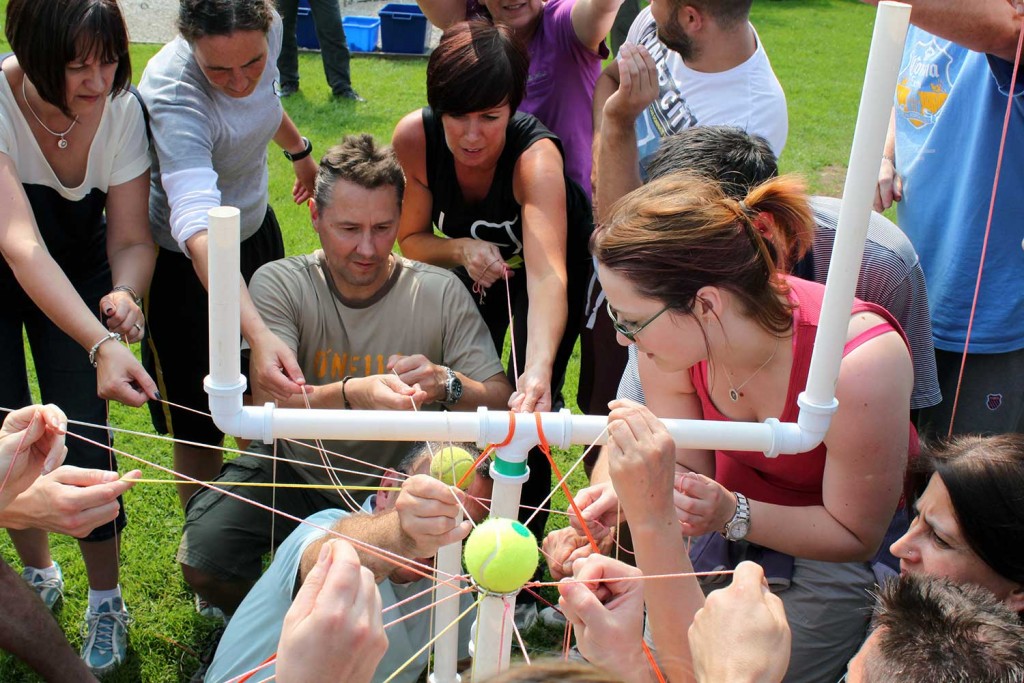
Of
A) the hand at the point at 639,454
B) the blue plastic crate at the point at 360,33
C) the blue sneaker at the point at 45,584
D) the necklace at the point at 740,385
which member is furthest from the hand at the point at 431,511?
the blue plastic crate at the point at 360,33

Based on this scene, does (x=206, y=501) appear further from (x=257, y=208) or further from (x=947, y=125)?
(x=947, y=125)

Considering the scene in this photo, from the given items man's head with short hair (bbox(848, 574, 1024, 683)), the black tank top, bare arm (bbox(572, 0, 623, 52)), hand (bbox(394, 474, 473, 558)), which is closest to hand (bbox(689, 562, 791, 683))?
man's head with short hair (bbox(848, 574, 1024, 683))

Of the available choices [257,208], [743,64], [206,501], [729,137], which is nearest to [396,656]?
[206,501]

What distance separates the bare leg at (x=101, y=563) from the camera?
8.66 ft

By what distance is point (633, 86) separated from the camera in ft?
8.22

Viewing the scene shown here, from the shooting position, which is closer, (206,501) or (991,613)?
(991,613)

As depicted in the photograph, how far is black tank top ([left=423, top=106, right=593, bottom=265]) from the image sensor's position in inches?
108

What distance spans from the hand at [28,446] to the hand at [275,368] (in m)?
0.70

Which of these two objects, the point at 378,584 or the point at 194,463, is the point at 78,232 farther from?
the point at 378,584

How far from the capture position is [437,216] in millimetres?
2906

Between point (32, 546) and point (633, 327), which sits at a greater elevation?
point (633, 327)

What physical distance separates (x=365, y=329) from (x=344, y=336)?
62 millimetres

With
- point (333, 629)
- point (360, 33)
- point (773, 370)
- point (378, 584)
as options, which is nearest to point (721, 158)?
point (773, 370)

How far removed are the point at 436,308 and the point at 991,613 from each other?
174 cm
